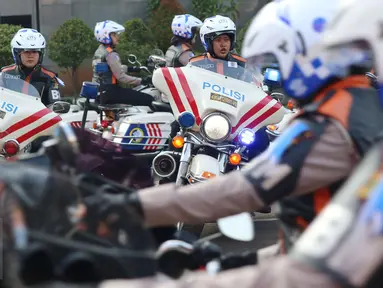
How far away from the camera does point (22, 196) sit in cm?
186

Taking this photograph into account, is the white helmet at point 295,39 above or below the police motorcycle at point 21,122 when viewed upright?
above

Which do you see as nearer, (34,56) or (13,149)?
(13,149)

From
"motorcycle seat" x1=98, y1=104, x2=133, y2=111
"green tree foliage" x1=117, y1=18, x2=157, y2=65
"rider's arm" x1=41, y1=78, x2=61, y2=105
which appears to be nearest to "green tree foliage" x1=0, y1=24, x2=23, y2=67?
"green tree foliage" x1=117, y1=18, x2=157, y2=65

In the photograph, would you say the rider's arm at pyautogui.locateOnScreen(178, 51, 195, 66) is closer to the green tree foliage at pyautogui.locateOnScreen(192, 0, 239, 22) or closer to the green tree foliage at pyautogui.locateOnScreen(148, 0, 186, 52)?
the green tree foliage at pyautogui.locateOnScreen(148, 0, 186, 52)

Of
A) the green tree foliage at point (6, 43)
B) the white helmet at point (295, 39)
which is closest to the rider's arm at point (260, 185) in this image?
the white helmet at point (295, 39)

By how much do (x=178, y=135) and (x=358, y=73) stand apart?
4156mm

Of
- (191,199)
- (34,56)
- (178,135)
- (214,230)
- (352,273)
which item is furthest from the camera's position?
(34,56)

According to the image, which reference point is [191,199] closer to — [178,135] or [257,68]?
[257,68]

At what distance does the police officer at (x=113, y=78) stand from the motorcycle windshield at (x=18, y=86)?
8.54 feet

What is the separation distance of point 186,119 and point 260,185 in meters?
4.07

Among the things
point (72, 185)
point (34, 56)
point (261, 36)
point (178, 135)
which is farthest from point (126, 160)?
point (34, 56)

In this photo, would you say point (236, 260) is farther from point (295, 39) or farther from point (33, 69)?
point (33, 69)

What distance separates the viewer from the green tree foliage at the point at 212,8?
20625 millimetres

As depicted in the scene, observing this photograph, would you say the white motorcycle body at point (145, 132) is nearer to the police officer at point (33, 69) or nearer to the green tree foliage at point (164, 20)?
the police officer at point (33, 69)
